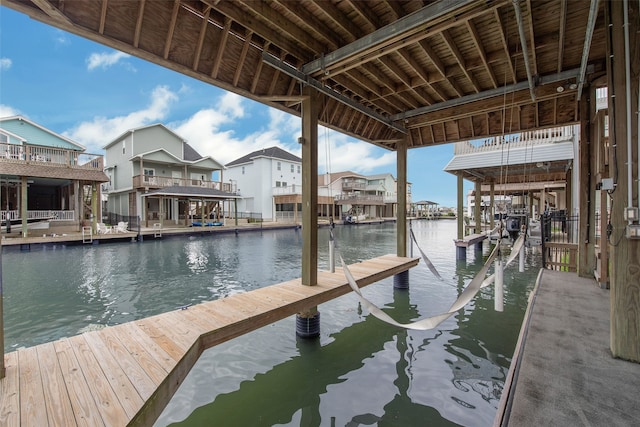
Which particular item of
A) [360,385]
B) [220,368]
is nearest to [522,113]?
[360,385]

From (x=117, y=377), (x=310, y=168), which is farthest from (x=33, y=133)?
(x=117, y=377)

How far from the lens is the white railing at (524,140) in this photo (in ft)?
33.1

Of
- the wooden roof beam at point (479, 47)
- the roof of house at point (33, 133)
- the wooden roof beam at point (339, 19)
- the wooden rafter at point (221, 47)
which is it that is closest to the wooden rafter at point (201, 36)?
the wooden rafter at point (221, 47)

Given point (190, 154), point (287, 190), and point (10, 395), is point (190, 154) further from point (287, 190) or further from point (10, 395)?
point (10, 395)

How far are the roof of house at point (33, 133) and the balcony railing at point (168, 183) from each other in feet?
13.4

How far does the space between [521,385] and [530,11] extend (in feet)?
12.2

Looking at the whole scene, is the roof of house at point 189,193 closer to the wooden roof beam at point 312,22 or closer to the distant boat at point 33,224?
the distant boat at point 33,224

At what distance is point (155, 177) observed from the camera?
20859mm

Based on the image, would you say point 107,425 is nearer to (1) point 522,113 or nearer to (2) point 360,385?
(2) point 360,385

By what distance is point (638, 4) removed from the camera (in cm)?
228

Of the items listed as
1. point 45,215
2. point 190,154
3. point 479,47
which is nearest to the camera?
point 479,47

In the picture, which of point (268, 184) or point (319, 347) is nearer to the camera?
point (319, 347)

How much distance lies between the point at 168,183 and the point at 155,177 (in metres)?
1.01

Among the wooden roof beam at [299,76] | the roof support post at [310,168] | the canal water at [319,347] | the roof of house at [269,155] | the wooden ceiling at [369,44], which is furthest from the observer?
the roof of house at [269,155]
